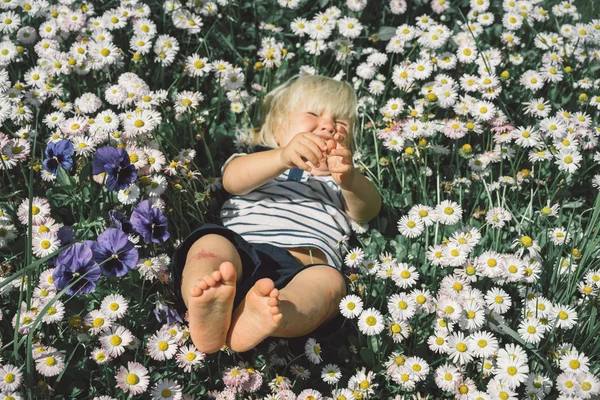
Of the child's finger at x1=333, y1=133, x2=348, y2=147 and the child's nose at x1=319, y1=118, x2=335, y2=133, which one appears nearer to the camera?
the child's finger at x1=333, y1=133, x2=348, y2=147

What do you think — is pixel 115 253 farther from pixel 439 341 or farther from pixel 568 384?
pixel 568 384

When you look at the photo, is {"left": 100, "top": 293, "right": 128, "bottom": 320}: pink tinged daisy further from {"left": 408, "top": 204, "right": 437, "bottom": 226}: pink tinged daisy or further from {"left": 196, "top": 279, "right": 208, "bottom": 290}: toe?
{"left": 408, "top": 204, "right": 437, "bottom": 226}: pink tinged daisy

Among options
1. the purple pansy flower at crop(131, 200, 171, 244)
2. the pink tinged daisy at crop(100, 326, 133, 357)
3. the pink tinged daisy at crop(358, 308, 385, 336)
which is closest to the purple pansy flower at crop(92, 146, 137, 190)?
the purple pansy flower at crop(131, 200, 171, 244)

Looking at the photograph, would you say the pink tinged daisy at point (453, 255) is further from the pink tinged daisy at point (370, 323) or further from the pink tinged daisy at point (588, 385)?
the pink tinged daisy at point (588, 385)

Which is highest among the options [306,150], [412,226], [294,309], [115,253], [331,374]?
[306,150]

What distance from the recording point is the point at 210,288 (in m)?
2.00

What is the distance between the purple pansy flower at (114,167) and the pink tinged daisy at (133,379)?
65 centimetres

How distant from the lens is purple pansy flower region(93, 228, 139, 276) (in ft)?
7.48

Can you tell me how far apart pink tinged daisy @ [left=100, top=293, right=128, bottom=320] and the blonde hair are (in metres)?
1.07

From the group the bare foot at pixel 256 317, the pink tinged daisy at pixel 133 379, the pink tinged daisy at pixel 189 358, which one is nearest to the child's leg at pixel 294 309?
the bare foot at pixel 256 317

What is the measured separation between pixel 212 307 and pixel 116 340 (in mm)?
486

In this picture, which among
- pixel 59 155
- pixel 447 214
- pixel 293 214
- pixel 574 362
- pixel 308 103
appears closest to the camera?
pixel 574 362

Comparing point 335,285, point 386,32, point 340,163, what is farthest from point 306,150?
point 386,32

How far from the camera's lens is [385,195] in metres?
3.20
